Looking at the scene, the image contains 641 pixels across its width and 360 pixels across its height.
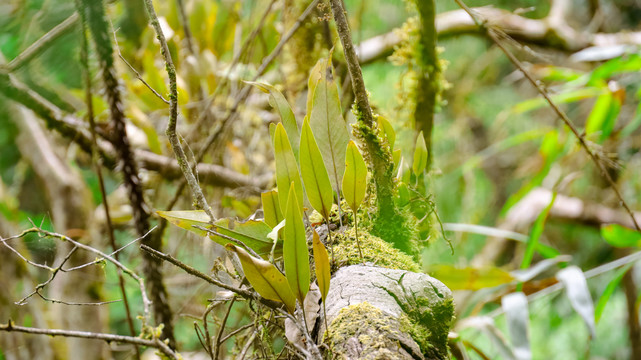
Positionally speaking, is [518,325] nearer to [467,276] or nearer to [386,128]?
[467,276]

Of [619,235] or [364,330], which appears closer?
[364,330]

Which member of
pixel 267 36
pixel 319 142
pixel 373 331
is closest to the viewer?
pixel 373 331

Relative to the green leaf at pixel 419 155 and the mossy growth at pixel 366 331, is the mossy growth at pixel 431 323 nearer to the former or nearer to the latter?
the mossy growth at pixel 366 331

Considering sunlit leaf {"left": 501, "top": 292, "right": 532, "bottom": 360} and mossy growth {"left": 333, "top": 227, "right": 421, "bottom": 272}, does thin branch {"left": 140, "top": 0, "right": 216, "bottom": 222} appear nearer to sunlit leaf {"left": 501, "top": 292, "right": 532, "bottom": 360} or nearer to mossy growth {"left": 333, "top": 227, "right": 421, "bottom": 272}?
mossy growth {"left": 333, "top": 227, "right": 421, "bottom": 272}

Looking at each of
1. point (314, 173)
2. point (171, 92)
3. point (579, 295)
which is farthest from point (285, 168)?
point (579, 295)

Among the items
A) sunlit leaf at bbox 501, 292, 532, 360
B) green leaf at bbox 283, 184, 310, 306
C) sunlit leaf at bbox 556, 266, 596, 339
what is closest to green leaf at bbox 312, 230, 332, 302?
green leaf at bbox 283, 184, 310, 306

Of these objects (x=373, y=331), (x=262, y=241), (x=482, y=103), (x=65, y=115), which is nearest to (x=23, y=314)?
(x=65, y=115)

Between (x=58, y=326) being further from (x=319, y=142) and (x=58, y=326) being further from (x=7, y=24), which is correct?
(x=319, y=142)
